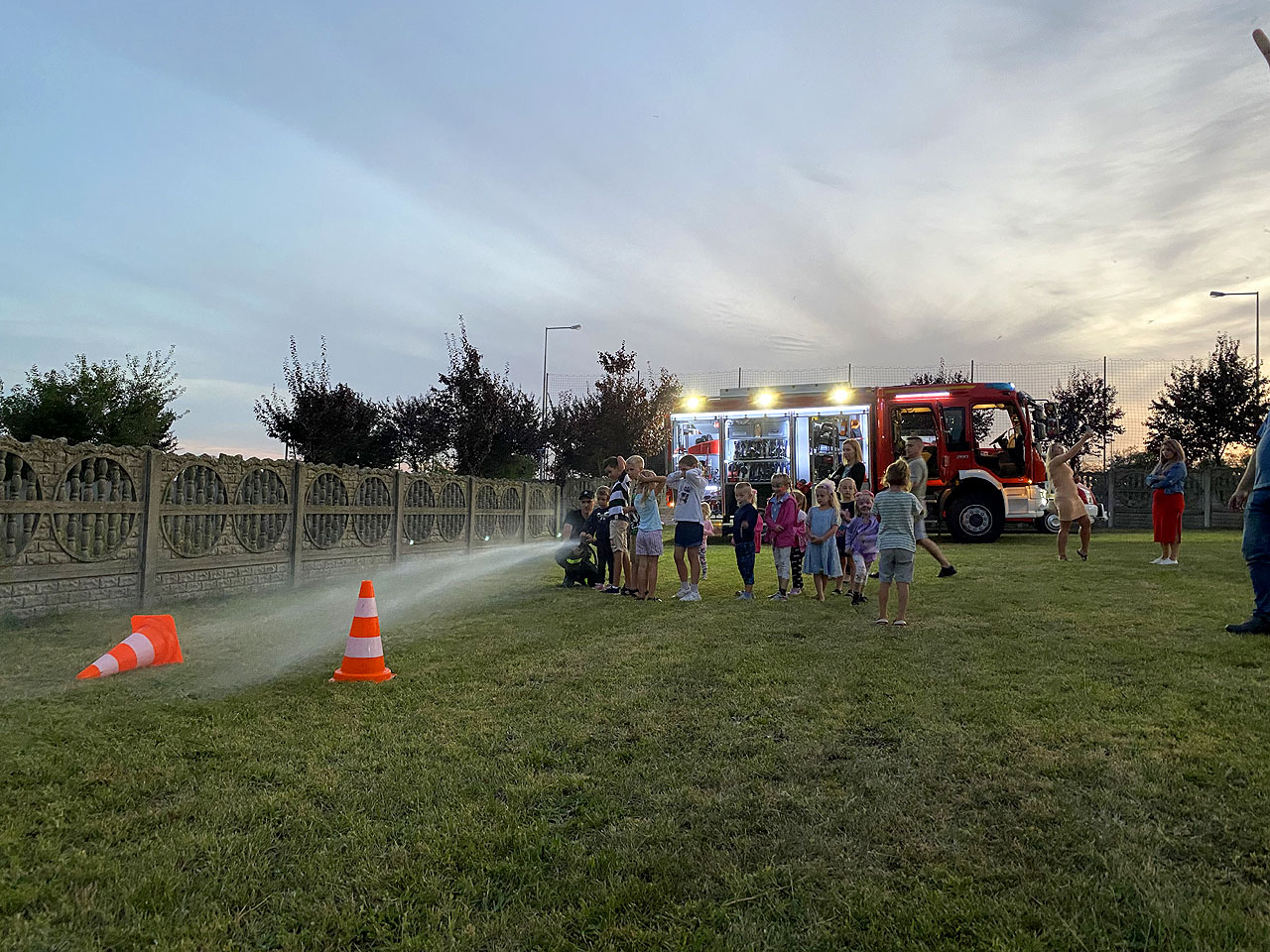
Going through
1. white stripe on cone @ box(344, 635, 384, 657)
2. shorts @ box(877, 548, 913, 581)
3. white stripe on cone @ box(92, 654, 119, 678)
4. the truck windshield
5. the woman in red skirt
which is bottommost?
white stripe on cone @ box(92, 654, 119, 678)

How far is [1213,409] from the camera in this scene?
34.9 meters

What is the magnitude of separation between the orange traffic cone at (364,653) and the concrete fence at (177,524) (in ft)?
16.5

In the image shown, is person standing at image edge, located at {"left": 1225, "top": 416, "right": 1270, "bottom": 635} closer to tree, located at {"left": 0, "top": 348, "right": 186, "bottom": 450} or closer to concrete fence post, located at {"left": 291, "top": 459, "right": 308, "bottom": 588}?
concrete fence post, located at {"left": 291, "top": 459, "right": 308, "bottom": 588}

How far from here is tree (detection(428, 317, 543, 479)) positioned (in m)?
29.0

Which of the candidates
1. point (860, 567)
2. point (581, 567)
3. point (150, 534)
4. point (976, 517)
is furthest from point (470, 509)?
point (976, 517)

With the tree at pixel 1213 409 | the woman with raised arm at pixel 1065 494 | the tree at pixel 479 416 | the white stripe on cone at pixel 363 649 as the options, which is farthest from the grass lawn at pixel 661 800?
the tree at pixel 1213 409

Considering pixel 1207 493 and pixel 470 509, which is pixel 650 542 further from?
pixel 1207 493

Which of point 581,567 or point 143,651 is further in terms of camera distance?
point 581,567

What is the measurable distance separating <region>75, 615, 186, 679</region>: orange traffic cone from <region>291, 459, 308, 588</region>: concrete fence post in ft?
19.5

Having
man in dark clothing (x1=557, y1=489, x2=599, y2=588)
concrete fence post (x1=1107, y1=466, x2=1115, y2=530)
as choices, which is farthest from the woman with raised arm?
concrete fence post (x1=1107, y1=466, x2=1115, y2=530)

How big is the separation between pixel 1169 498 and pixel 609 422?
92.5 ft

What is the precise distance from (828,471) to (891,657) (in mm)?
12853

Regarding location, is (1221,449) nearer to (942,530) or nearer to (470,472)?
(942,530)

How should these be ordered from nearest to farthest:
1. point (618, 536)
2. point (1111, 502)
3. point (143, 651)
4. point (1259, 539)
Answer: point (143, 651) → point (1259, 539) → point (618, 536) → point (1111, 502)
